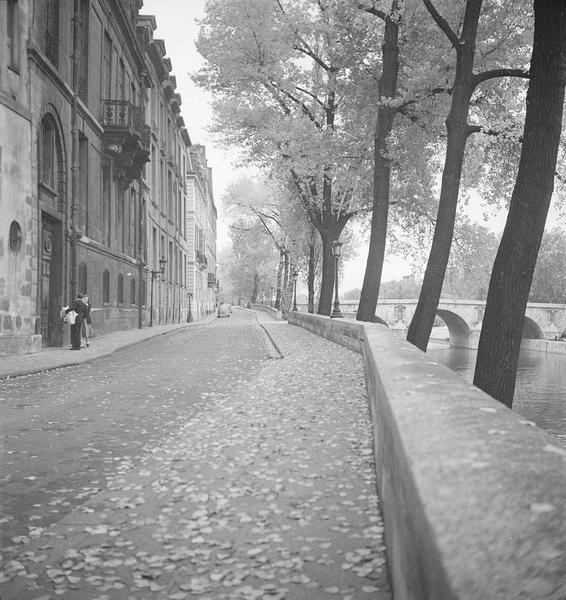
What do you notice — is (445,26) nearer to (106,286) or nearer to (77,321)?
(77,321)

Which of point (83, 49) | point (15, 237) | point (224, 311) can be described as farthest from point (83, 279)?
point (224, 311)

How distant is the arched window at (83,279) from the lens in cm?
1989

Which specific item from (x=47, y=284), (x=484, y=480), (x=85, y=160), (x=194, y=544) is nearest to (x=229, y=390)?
(x=194, y=544)

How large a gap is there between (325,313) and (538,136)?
21012mm

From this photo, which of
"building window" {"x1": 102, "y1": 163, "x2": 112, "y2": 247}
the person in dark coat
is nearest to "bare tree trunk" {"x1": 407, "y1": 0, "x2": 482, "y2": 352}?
the person in dark coat

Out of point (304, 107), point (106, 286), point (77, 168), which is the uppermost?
point (304, 107)

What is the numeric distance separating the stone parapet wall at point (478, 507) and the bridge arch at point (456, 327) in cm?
5862

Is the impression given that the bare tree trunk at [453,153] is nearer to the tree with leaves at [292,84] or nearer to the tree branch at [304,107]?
the tree with leaves at [292,84]

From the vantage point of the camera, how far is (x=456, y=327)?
62562mm

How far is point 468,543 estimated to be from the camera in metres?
1.46

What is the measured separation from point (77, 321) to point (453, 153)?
10201 millimetres

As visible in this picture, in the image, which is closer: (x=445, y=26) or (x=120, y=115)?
(x=445, y=26)

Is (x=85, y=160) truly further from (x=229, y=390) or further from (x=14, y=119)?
(x=229, y=390)

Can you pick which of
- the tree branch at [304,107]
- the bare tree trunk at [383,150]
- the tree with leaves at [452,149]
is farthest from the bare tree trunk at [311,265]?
the tree with leaves at [452,149]
